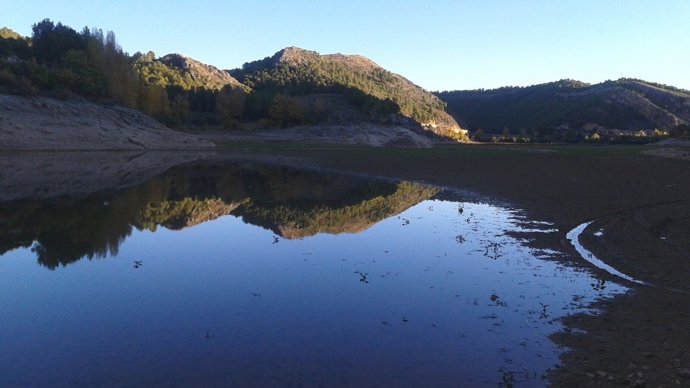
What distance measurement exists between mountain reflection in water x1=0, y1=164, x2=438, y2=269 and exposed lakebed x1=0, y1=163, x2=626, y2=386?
0.15 meters

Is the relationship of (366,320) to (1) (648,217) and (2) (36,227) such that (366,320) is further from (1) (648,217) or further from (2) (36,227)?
(1) (648,217)

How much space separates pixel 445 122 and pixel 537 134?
31.1 metres

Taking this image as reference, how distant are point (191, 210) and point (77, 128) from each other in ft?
154

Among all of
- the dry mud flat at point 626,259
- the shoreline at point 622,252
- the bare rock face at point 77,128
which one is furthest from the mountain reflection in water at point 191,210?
the bare rock face at point 77,128

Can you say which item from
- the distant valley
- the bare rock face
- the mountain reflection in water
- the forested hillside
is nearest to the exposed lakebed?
the mountain reflection in water

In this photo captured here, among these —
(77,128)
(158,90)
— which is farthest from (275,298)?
(158,90)

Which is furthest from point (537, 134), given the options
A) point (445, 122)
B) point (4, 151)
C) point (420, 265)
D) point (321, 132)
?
point (420, 265)

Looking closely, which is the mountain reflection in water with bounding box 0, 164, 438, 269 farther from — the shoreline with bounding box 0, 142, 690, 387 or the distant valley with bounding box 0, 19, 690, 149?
the distant valley with bounding box 0, 19, 690, 149

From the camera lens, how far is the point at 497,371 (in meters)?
7.36

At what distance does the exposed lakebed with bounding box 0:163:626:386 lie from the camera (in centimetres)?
728

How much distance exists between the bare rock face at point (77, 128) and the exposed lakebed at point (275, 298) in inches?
1558

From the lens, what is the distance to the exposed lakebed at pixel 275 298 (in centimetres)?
728

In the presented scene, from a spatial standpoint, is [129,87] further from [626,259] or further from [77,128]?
[626,259]

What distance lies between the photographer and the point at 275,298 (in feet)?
34.2
